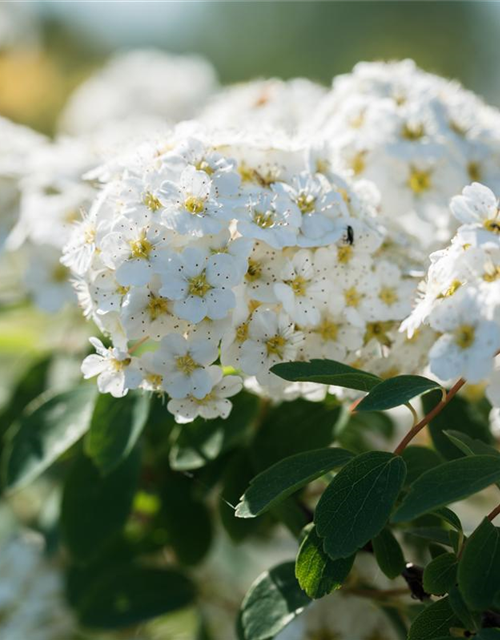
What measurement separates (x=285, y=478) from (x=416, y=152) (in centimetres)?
64

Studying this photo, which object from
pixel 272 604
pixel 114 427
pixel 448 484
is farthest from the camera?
pixel 114 427

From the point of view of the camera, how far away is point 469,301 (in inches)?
33.7

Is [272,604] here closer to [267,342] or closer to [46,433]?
[267,342]

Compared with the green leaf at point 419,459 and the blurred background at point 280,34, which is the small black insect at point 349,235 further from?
the blurred background at point 280,34

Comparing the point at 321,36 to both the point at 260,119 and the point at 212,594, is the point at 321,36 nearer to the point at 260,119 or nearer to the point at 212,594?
the point at 260,119

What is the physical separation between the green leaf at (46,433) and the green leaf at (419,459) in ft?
1.50

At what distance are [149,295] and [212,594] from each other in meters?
0.77

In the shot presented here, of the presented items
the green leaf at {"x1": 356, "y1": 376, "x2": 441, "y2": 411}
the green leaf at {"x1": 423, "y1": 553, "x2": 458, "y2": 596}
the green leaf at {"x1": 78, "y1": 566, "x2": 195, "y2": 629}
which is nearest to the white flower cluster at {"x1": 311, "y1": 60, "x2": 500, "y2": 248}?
the green leaf at {"x1": 356, "y1": 376, "x2": 441, "y2": 411}

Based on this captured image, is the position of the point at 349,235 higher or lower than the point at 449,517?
higher

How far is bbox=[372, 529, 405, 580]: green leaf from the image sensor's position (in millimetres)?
951

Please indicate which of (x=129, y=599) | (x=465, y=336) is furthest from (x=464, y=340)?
(x=129, y=599)

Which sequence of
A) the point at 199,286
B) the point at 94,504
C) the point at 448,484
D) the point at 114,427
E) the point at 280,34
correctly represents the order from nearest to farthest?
the point at 448,484
the point at 199,286
the point at 114,427
the point at 94,504
the point at 280,34

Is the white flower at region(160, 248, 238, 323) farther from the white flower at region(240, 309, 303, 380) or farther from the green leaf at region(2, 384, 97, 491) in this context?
the green leaf at region(2, 384, 97, 491)

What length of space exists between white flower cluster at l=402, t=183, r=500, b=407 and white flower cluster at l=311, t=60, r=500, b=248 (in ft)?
1.16
